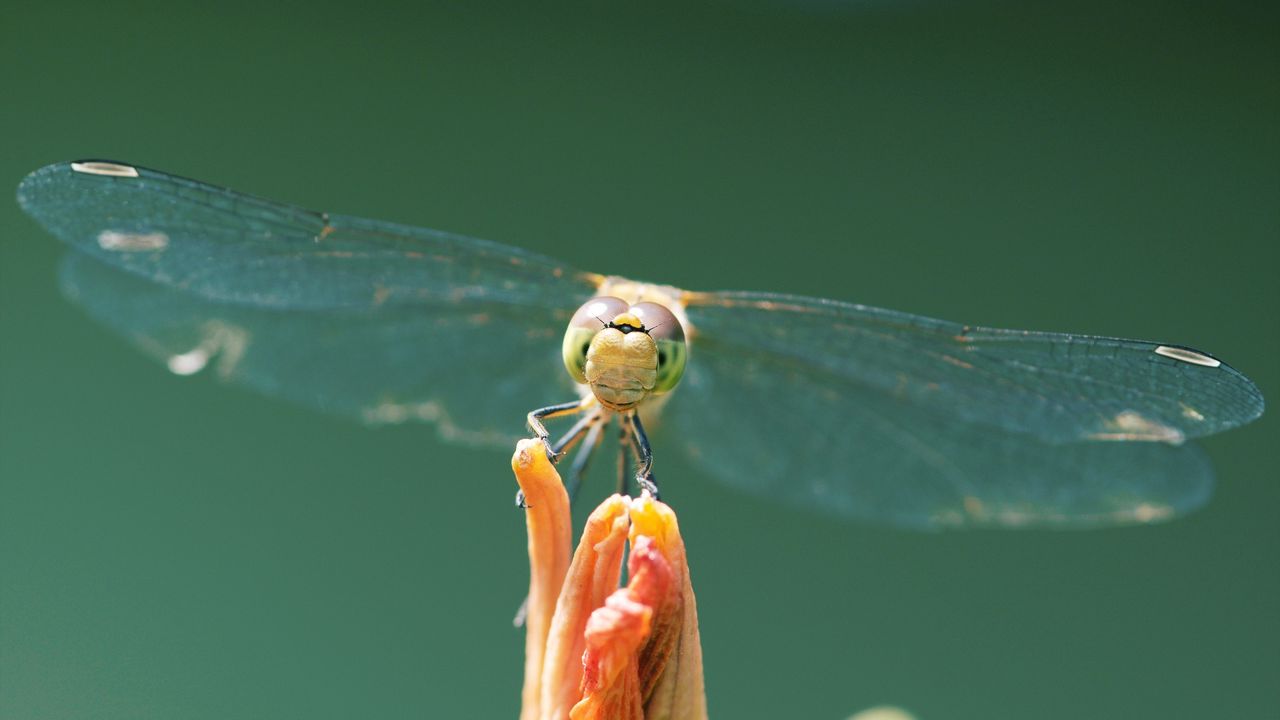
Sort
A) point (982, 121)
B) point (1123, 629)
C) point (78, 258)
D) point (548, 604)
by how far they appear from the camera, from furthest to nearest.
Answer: point (982, 121)
point (1123, 629)
point (78, 258)
point (548, 604)

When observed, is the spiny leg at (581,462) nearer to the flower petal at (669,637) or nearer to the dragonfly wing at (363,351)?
the dragonfly wing at (363,351)

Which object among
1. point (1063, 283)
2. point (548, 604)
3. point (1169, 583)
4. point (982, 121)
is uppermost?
point (982, 121)

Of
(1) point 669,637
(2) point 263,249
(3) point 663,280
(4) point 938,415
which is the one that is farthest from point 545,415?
(3) point 663,280

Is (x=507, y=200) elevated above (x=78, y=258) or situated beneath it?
elevated above

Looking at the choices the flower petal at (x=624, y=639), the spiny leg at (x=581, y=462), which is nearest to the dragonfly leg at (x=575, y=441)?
the spiny leg at (x=581, y=462)

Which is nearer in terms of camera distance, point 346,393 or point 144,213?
point 144,213

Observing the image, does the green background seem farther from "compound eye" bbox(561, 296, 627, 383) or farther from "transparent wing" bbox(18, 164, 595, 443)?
"compound eye" bbox(561, 296, 627, 383)

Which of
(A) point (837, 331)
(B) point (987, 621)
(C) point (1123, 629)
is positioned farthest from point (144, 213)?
(C) point (1123, 629)

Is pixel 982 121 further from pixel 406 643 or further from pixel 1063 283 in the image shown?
pixel 406 643

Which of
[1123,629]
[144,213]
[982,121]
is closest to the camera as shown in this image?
[144,213]
